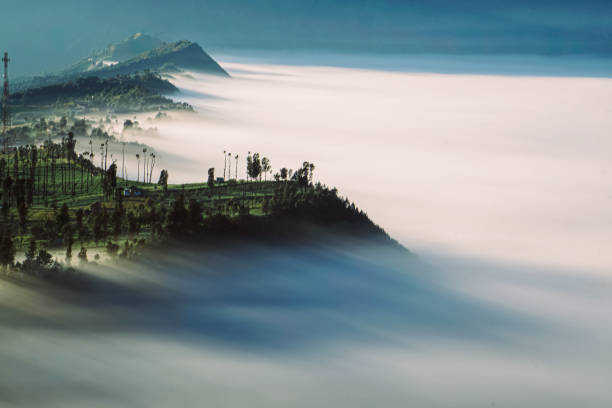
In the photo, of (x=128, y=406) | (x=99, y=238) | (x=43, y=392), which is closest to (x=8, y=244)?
(x=99, y=238)

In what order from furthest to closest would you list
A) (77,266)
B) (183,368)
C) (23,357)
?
1. (183,368)
2. (77,266)
3. (23,357)

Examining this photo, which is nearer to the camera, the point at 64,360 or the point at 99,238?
the point at 64,360

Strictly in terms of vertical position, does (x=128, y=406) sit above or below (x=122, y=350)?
below

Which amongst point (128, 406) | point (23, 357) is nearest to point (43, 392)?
point (23, 357)

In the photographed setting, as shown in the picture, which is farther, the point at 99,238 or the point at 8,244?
the point at 99,238

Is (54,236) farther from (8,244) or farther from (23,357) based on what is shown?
(23,357)

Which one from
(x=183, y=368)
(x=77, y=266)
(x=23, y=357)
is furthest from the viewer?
(x=183, y=368)

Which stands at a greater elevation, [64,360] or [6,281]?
[6,281]

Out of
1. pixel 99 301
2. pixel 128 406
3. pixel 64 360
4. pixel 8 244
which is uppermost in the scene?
pixel 8 244

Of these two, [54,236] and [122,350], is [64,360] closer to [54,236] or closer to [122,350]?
[122,350]
